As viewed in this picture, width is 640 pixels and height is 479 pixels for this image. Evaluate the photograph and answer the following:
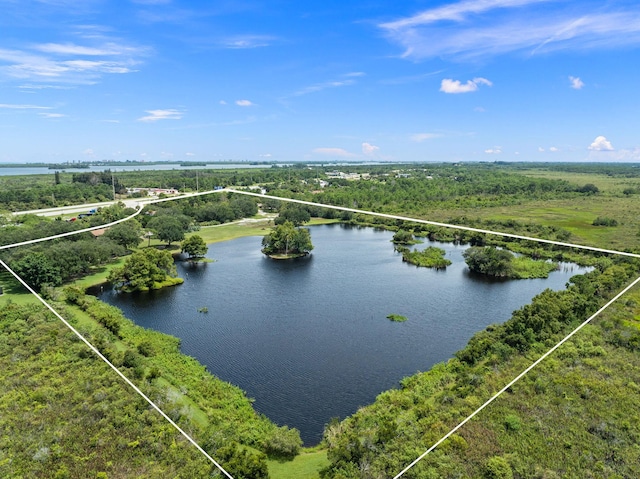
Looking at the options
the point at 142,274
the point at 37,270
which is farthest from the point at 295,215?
the point at 37,270

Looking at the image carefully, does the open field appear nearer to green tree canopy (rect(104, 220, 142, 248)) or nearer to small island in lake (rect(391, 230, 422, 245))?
small island in lake (rect(391, 230, 422, 245))

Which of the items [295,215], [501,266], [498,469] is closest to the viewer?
[498,469]

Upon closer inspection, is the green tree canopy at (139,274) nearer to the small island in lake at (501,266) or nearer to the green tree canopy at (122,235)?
the green tree canopy at (122,235)

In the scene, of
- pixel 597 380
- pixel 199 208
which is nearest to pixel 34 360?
pixel 597 380

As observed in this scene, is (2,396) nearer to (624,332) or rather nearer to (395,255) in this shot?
(624,332)

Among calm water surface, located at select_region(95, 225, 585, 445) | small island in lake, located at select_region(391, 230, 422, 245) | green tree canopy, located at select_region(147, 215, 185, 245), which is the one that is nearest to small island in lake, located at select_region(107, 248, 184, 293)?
calm water surface, located at select_region(95, 225, 585, 445)

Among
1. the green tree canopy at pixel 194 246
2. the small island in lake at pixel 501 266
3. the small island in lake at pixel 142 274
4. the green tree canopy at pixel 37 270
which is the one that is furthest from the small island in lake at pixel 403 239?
the green tree canopy at pixel 37 270

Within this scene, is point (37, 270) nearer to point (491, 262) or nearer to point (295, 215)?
point (491, 262)
